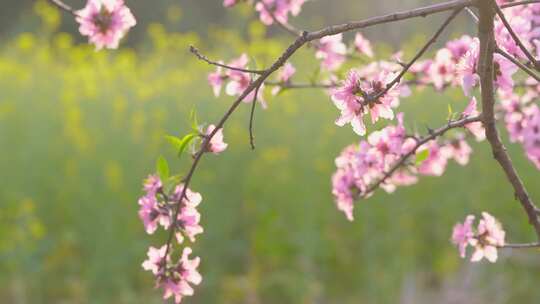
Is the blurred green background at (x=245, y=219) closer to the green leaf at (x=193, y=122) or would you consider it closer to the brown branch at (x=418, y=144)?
the brown branch at (x=418, y=144)

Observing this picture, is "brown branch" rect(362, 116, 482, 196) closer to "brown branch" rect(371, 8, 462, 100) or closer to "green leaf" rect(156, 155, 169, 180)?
"brown branch" rect(371, 8, 462, 100)

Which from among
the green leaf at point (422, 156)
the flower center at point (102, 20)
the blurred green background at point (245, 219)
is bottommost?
the green leaf at point (422, 156)

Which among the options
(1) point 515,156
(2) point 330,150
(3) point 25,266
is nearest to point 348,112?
(3) point 25,266

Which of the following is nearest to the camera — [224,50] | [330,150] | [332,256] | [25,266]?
[25,266]

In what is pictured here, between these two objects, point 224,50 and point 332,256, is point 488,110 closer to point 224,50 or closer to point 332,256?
point 332,256

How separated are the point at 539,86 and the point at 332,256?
286 centimetres

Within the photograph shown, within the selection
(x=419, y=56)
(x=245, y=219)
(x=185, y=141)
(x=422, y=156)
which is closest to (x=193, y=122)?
(x=185, y=141)

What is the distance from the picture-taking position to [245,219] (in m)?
4.63

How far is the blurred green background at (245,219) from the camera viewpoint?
409 centimetres

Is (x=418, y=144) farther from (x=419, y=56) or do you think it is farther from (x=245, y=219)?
(x=245, y=219)

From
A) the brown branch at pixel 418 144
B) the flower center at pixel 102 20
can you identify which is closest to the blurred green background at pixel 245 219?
the brown branch at pixel 418 144

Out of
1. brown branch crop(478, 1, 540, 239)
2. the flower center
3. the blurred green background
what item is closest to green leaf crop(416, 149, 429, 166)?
brown branch crop(478, 1, 540, 239)

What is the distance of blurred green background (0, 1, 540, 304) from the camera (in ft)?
13.4

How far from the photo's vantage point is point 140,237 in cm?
454
